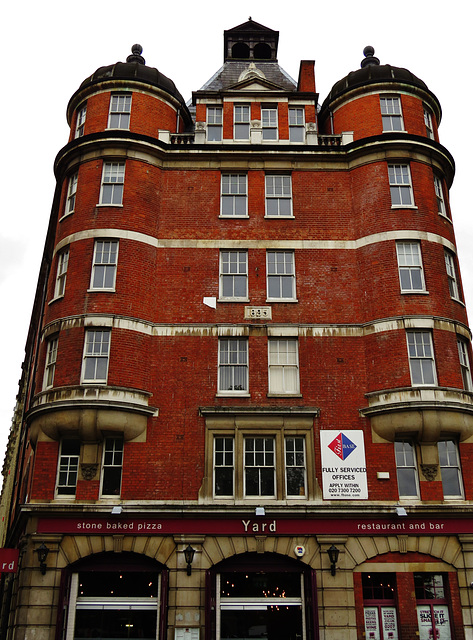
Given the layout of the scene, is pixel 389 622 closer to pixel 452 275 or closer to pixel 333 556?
pixel 333 556

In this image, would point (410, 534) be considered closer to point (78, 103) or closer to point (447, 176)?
point (447, 176)

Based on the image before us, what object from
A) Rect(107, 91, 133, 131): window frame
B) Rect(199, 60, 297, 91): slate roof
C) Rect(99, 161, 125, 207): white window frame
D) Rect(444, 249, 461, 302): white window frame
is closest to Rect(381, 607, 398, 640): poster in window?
Rect(444, 249, 461, 302): white window frame

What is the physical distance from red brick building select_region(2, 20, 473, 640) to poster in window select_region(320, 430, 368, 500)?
0.09m

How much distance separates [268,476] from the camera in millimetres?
21969

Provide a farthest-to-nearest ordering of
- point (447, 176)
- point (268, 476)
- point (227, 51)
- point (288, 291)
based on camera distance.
Result: point (227, 51) < point (447, 176) < point (288, 291) < point (268, 476)

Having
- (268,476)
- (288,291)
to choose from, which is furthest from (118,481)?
(288,291)

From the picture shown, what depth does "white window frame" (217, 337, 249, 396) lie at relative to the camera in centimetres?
2328

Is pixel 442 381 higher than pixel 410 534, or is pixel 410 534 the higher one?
pixel 442 381

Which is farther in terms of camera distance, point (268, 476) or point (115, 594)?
point (268, 476)

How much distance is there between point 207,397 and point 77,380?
4.97 m

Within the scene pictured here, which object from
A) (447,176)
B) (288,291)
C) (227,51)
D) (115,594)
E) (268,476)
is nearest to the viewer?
(115,594)

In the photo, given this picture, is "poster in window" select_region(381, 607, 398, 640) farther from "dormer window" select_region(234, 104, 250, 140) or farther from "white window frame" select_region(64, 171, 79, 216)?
"dormer window" select_region(234, 104, 250, 140)

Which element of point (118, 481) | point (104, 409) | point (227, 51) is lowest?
point (118, 481)

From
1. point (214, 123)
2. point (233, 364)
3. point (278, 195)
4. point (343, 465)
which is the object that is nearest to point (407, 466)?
point (343, 465)
